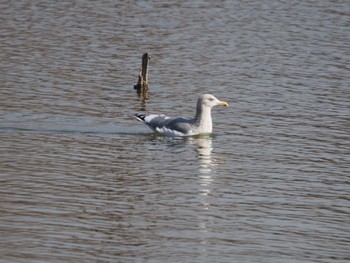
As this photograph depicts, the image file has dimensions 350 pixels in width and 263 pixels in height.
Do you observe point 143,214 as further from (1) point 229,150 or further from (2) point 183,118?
(2) point 183,118

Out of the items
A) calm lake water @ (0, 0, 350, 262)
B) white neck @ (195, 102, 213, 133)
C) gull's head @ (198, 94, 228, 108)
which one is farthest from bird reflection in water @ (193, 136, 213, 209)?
gull's head @ (198, 94, 228, 108)

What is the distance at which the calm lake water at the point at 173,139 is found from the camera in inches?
531

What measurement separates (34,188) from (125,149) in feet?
12.2

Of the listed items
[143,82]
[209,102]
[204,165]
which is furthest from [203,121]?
[143,82]

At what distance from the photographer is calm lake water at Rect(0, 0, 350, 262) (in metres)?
13.5

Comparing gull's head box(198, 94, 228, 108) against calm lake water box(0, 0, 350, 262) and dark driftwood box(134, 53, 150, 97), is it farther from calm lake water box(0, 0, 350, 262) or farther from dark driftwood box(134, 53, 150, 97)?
dark driftwood box(134, 53, 150, 97)

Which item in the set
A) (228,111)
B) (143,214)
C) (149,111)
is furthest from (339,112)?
(143,214)

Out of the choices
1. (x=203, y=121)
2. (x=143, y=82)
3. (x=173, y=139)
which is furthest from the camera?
(x=143, y=82)

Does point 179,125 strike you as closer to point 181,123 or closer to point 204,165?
point 181,123

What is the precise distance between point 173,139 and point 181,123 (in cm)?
32

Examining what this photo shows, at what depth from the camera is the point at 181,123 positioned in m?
20.8

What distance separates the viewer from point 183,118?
21016 millimetres

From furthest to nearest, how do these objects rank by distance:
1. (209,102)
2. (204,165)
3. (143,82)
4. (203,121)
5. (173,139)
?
(143,82), (209,102), (203,121), (173,139), (204,165)

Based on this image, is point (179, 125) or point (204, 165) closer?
point (204, 165)
